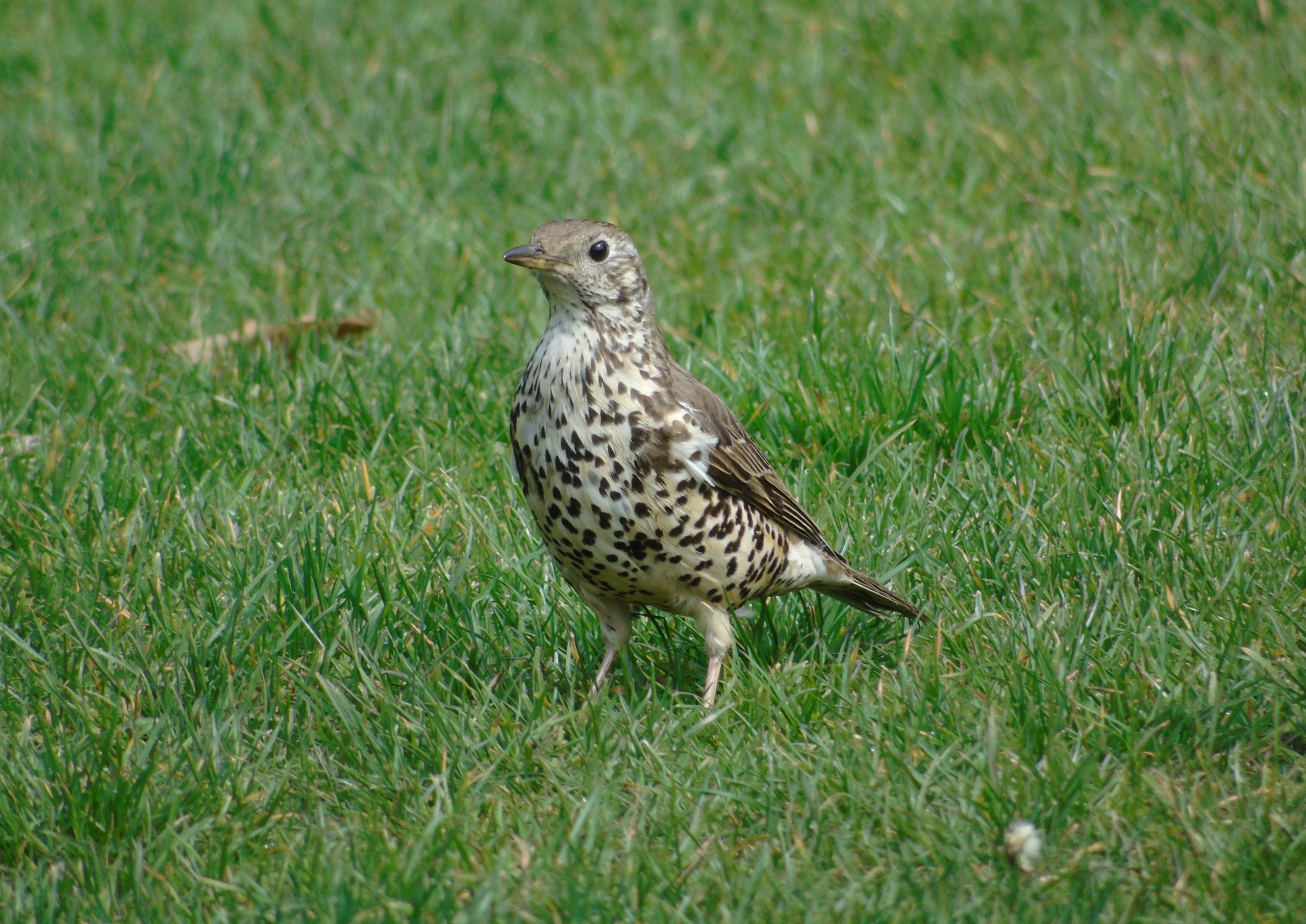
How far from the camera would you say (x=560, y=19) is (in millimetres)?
8938

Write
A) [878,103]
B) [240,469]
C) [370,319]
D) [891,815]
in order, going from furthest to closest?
[878,103]
[370,319]
[240,469]
[891,815]

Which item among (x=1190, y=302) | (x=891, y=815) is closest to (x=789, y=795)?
(x=891, y=815)

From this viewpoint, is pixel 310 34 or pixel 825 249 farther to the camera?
pixel 310 34

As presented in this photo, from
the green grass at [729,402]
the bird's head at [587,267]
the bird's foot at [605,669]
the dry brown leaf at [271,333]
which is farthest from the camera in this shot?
the dry brown leaf at [271,333]

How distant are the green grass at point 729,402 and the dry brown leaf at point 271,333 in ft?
0.29

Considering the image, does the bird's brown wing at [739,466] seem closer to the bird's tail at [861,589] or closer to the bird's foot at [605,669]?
the bird's tail at [861,589]

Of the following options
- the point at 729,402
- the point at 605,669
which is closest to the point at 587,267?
the point at 605,669

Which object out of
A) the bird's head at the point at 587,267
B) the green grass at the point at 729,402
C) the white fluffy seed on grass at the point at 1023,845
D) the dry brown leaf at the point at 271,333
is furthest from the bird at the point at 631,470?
the dry brown leaf at the point at 271,333

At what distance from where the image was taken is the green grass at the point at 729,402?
336cm

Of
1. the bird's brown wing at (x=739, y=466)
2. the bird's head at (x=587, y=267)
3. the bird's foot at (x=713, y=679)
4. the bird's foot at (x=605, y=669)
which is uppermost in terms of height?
the bird's head at (x=587, y=267)

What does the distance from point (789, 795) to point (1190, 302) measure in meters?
3.20

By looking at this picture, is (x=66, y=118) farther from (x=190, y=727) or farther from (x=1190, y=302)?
(x=1190, y=302)

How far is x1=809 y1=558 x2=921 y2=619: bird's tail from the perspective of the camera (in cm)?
423

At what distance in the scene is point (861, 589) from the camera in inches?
168
